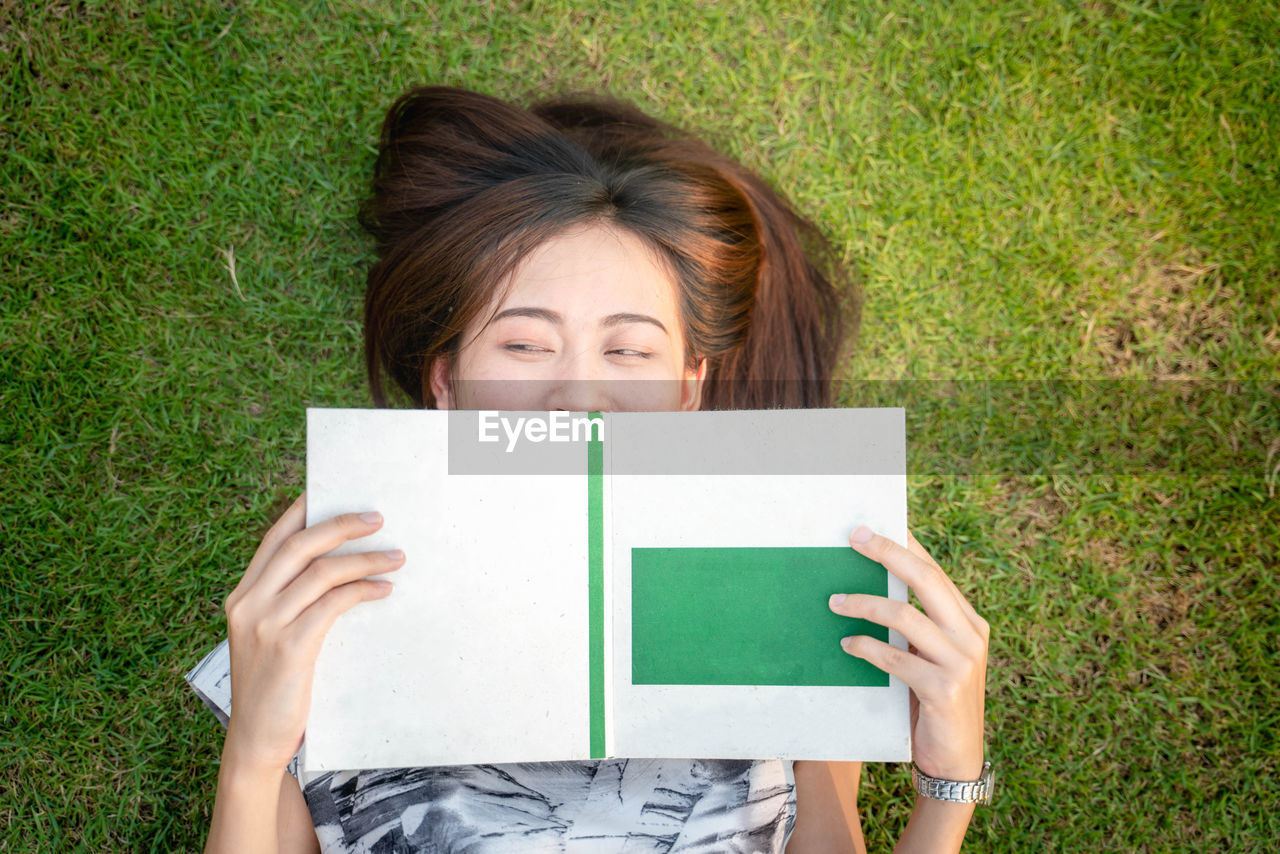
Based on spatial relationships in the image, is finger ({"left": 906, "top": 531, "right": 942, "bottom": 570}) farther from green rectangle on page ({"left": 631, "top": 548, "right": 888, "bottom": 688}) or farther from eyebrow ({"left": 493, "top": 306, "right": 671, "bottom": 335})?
eyebrow ({"left": 493, "top": 306, "right": 671, "bottom": 335})

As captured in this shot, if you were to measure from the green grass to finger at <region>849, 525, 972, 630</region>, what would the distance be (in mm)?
739

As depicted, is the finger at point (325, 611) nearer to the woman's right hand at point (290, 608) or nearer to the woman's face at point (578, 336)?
the woman's right hand at point (290, 608)

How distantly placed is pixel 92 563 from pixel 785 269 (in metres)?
1.61

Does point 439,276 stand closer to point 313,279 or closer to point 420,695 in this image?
point 313,279

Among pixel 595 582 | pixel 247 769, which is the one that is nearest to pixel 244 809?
pixel 247 769

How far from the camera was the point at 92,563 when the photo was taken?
1.76m

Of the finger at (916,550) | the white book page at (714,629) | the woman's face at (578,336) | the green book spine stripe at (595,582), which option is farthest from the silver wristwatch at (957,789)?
→ the woman's face at (578,336)

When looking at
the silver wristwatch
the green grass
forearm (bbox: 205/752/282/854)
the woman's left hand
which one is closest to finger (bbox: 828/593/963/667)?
the woman's left hand

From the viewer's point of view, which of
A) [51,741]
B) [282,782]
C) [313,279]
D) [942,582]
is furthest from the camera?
[313,279]

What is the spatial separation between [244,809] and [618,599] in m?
0.61

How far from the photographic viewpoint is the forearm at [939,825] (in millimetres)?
1226

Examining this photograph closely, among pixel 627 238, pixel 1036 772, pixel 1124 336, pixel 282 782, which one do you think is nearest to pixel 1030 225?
pixel 1124 336

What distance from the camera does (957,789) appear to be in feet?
3.96

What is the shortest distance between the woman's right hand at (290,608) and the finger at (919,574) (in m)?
0.63
